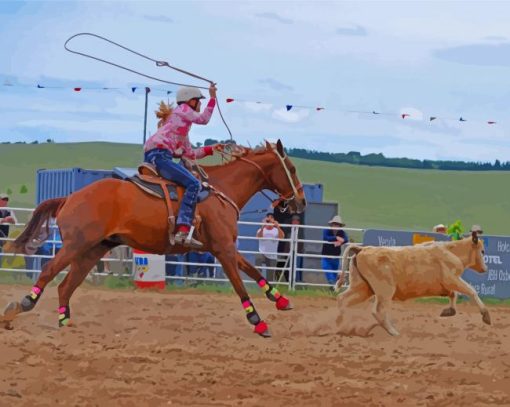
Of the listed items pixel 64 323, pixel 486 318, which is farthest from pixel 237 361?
pixel 486 318

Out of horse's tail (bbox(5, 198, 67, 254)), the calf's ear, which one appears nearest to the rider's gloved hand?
horse's tail (bbox(5, 198, 67, 254))

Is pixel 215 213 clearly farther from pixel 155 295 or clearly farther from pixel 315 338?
pixel 155 295

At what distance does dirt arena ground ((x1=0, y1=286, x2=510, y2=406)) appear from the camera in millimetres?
6566

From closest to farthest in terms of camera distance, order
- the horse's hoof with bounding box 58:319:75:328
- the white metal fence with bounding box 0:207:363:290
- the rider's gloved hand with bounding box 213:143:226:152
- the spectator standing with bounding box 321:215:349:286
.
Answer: the horse's hoof with bounding box 58:319:75:328 → the rider's gloved hand with bounding box 213:143:226:152 → the white metal fence with bounding box 0:207:363:290 → the spectator standing with bounding box 321:215:349:286

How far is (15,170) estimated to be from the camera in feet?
186

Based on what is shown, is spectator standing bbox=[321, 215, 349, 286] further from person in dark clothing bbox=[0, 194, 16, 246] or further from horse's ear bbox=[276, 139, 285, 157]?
horse's ear bbox=[276, 139, 285, 157]

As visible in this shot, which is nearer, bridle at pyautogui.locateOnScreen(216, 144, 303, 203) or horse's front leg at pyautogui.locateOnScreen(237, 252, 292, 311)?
horse's front leg at pyautogui.locateOnScreen(237, 252, 292, 311)

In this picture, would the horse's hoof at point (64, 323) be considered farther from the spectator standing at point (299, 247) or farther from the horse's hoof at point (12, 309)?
the spectator standing at point (299, 247)

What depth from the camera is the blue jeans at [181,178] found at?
367 inches

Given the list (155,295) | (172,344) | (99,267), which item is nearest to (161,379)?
(172,344)

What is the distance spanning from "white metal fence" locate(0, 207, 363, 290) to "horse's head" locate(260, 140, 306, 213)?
5687 mm

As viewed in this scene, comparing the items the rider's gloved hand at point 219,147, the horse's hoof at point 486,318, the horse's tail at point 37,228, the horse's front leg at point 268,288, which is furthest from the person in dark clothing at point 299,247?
the horse's tail at point 37,228

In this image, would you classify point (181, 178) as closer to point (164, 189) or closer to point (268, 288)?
point (164, 189)

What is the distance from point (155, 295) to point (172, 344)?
5.36m
